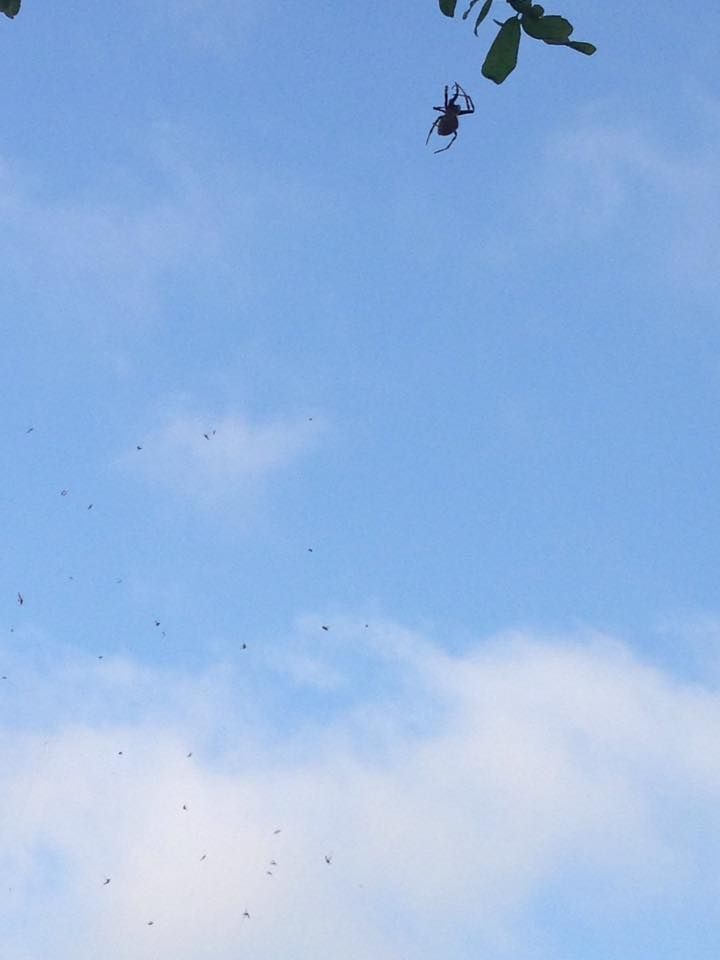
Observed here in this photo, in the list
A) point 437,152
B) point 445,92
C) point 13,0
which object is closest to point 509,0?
point 13,0

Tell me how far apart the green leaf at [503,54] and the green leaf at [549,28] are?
0.28 ft

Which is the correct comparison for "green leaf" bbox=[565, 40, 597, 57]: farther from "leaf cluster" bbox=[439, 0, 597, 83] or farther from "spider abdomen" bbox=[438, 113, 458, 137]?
"spider abdomen" bbox=[438, 113, 458, 137]

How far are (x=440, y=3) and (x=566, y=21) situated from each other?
4.37ft

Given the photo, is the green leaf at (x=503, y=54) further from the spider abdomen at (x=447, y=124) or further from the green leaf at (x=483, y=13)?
the spider abdomen at (x=447, y=124)

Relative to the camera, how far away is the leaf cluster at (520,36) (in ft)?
21.6

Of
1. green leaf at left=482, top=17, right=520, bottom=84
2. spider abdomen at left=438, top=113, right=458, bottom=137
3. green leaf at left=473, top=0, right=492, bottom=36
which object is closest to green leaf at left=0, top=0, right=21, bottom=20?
green leaf at left=473, top=0, right=492, bottom=36

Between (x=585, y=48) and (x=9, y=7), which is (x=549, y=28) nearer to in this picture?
(x=585, y=48)

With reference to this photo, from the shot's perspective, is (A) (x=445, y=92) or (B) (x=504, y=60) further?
(A) (x=445, y=92)

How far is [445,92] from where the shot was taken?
14273 millimetres

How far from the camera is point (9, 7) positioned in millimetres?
8938

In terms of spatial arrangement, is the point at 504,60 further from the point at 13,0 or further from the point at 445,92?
the point at 445,92

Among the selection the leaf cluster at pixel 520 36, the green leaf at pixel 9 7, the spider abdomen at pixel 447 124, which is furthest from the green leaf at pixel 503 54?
the spider abdomen at pixel 447 124

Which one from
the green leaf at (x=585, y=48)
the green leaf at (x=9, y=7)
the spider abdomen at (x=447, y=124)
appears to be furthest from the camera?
the spider abdomen at (x=447, y=124)

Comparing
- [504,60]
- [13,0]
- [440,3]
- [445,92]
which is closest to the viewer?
[504,60]
